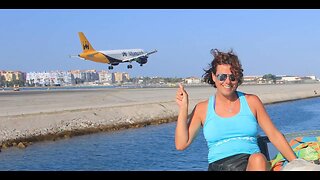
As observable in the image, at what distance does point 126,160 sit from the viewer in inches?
703

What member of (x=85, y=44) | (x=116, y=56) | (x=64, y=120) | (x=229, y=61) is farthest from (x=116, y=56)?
(x=229, y=61)

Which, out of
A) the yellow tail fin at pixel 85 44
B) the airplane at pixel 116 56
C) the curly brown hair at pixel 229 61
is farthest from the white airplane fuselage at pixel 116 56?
the curly brown hair at pixel 229 61

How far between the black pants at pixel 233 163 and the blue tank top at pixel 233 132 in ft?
0.11

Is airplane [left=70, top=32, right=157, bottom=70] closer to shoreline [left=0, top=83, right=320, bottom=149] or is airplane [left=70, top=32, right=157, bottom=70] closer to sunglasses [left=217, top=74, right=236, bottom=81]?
shoreline [left=0, top=83, right=320, bottom=149]

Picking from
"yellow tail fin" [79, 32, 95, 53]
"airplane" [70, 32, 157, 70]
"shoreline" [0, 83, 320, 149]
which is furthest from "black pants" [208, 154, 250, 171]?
"yellow tail fin" [79, 32, 95, 53]

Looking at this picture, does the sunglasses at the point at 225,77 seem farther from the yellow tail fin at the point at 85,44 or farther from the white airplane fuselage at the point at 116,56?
the yellow tail fin at the point at 85,44

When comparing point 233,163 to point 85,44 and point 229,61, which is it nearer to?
point 229,61

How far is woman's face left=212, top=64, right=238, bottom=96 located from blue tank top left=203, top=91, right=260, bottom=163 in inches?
5.7

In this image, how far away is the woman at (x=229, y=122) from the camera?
143 inches

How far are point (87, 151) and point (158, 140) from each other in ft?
14.5

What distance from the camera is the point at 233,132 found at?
143 inches
